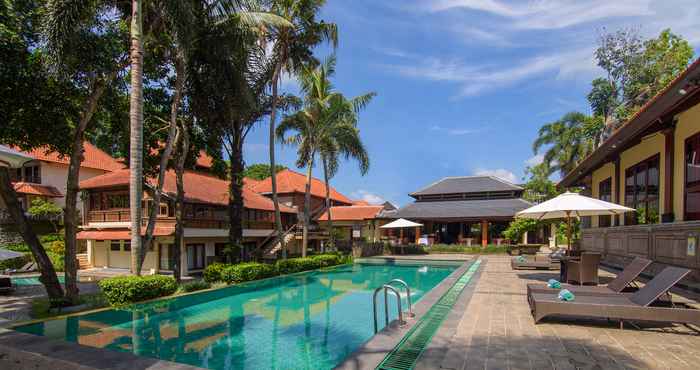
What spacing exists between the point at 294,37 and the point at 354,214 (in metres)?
21.2

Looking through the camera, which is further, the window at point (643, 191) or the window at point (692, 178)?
the window at point (643, 191)

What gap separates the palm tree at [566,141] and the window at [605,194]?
14753mm

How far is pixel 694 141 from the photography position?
8.71m

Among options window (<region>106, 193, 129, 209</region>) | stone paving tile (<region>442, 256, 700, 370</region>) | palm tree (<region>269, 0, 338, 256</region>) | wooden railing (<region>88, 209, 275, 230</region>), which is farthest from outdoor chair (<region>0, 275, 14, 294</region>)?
stone paving tile (<region>442, 256, 700, 370</region>)

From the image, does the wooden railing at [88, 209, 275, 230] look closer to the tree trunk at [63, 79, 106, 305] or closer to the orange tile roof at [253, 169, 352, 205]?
the tree trunk at [63, 79, 106, 305]

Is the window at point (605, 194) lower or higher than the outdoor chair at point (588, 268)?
higher

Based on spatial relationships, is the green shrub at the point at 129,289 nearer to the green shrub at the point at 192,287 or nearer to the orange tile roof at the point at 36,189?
the green shrub at the point at 192,287

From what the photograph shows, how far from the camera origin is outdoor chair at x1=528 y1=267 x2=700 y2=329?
512cm

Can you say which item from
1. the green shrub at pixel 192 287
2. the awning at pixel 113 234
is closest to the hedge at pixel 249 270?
the green shrub at pixel 192 287

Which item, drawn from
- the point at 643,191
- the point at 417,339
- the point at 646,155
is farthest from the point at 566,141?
the point at 417,339

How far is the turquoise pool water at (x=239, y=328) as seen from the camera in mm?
6660

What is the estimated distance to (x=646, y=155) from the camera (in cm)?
1180

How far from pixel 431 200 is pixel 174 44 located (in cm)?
2925

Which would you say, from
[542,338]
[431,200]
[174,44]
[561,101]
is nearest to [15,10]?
[174,44]
